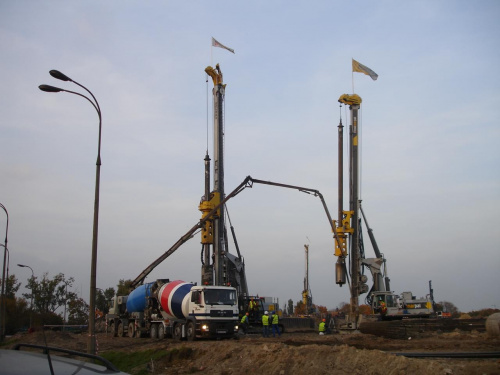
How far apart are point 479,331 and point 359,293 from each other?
906cm

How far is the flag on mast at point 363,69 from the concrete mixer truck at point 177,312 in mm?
22101

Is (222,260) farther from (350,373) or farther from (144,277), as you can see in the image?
(350,373)

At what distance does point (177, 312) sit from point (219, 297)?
338cm

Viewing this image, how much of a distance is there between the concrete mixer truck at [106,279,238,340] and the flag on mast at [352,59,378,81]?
72.5 feet

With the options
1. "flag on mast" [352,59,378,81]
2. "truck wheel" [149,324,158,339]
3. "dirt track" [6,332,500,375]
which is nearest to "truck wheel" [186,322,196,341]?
"dirt track" [6,332,500,375]

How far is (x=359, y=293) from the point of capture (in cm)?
3503

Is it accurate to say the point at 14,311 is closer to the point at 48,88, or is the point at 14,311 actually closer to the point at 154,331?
the point at 154,331

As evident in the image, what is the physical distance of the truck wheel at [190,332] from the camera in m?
24.8

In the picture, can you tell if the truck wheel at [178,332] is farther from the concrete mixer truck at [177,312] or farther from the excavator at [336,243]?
the excavator at [336,243]

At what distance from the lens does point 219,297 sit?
83.9ft

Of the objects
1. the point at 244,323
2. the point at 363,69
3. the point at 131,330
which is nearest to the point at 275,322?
the point at 244,323

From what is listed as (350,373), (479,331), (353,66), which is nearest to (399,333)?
(479,331)

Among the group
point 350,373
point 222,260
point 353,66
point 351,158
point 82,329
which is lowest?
point 82,329

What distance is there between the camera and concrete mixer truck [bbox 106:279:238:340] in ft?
82.3
